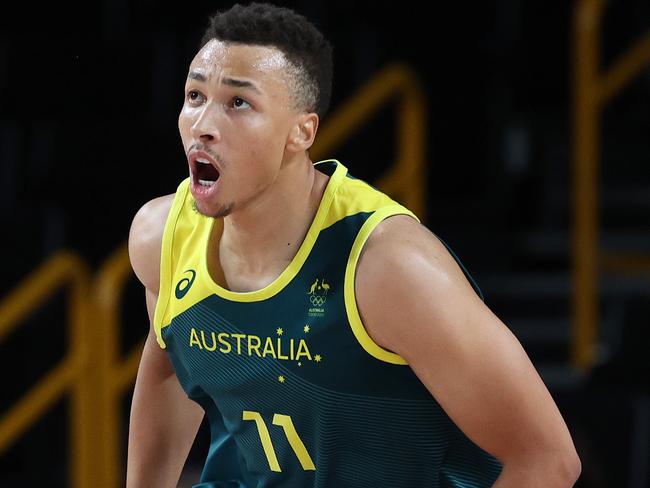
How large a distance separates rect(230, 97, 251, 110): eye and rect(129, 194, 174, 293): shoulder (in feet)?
1.41

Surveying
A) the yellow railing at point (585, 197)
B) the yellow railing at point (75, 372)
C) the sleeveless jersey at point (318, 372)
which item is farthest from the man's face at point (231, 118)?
the yellow railing at point (585, 197)

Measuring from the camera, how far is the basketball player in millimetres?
2203

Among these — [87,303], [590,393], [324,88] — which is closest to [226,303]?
[324,88]

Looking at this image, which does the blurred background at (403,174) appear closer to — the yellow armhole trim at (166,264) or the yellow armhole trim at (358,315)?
the yellow armhole trim at (166,264)

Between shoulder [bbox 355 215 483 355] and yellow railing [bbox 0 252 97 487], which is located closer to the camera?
shoulder [bbox 355 215 483 355]

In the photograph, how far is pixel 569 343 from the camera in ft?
18.1

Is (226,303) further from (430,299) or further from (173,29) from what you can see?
(173,29)

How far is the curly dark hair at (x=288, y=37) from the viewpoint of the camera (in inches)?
91.0

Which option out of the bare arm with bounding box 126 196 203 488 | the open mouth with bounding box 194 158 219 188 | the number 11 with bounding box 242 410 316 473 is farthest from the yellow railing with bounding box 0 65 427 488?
the open mouth with bounding box 194 158 219 188

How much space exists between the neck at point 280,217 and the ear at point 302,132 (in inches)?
1.8

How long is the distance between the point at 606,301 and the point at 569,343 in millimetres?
243

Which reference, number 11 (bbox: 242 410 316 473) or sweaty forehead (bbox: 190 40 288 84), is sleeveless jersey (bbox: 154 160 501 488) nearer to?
number 11 (bbox: 242 410 316 473)

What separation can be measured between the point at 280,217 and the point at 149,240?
346 mm

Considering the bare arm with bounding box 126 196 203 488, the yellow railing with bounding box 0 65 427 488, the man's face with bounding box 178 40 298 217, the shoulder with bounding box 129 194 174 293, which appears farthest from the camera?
the yellow railing with bounding box 0 65 427 488
